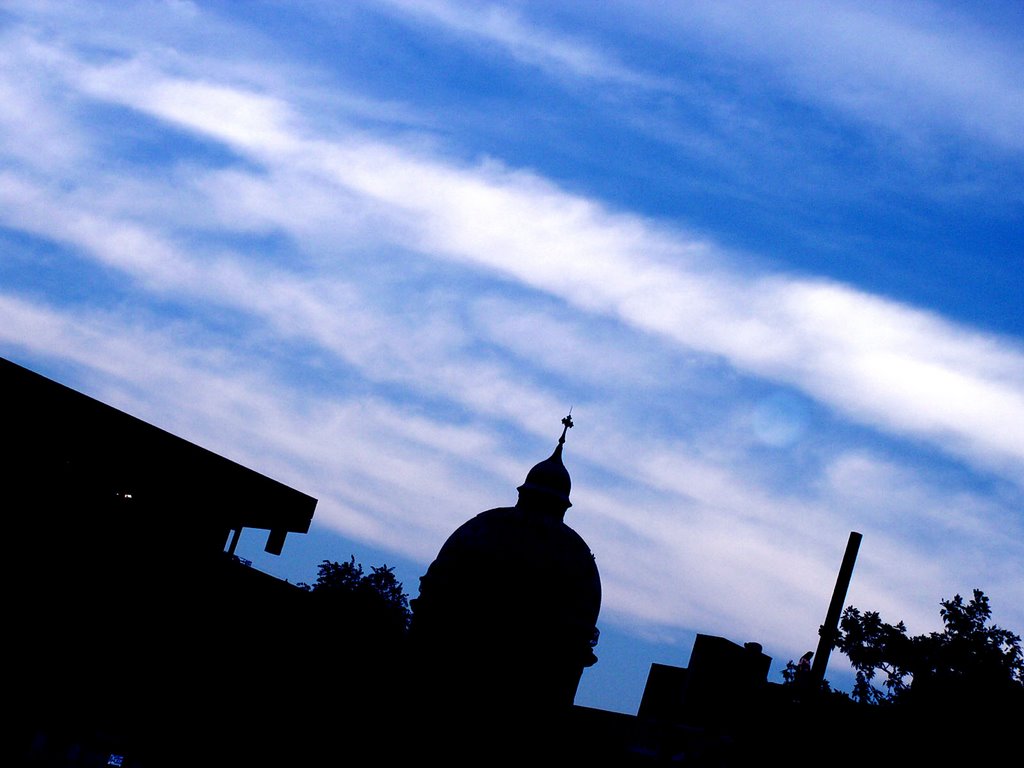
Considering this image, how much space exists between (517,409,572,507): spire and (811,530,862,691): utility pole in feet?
56.2

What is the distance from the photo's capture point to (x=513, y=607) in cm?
3519

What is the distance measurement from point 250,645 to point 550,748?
5.94 meters

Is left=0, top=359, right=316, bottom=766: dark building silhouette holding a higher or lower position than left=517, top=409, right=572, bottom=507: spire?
lower

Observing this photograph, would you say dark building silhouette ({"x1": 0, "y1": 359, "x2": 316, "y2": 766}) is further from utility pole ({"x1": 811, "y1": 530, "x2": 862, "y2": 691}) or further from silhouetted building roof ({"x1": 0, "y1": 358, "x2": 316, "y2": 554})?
utility pole ({"x1": 811, "y1": 530, "x2": 862, "y2": 691})

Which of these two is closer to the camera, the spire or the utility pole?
the utility pole

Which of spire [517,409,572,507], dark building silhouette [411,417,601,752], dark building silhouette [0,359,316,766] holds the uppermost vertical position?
spire [517,409,572,507]

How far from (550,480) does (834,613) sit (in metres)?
18.6

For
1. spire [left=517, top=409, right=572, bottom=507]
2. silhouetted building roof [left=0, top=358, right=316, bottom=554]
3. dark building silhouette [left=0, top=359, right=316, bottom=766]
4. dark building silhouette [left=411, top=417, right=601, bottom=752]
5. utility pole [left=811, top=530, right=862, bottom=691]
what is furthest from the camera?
spire [left=517, top=409, right=572, bottom=507]

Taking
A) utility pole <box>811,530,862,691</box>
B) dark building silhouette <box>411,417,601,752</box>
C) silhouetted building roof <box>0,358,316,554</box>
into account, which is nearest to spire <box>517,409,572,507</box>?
dark building silhouette <box>411,417,601,752</box>

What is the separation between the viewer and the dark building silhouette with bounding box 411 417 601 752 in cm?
3391

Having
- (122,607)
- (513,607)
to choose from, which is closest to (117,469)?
(122,607)

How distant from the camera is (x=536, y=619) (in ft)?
115

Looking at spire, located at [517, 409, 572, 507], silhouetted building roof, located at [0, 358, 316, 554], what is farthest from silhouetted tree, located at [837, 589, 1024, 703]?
silhouetted building roof, located at [0, 358, 316, 554]

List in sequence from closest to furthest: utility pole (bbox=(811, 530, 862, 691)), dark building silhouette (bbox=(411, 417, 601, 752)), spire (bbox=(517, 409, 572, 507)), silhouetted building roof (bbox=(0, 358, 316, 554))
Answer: silhouetted building roof (bbox=(0, 358, 316, 554)), utility pole (bbox=(811, 530, 862, 691)), dark building silhouette (bbox=(411, 417, 601, 752)), spire (bbox=(517, 409, 572, 507))
